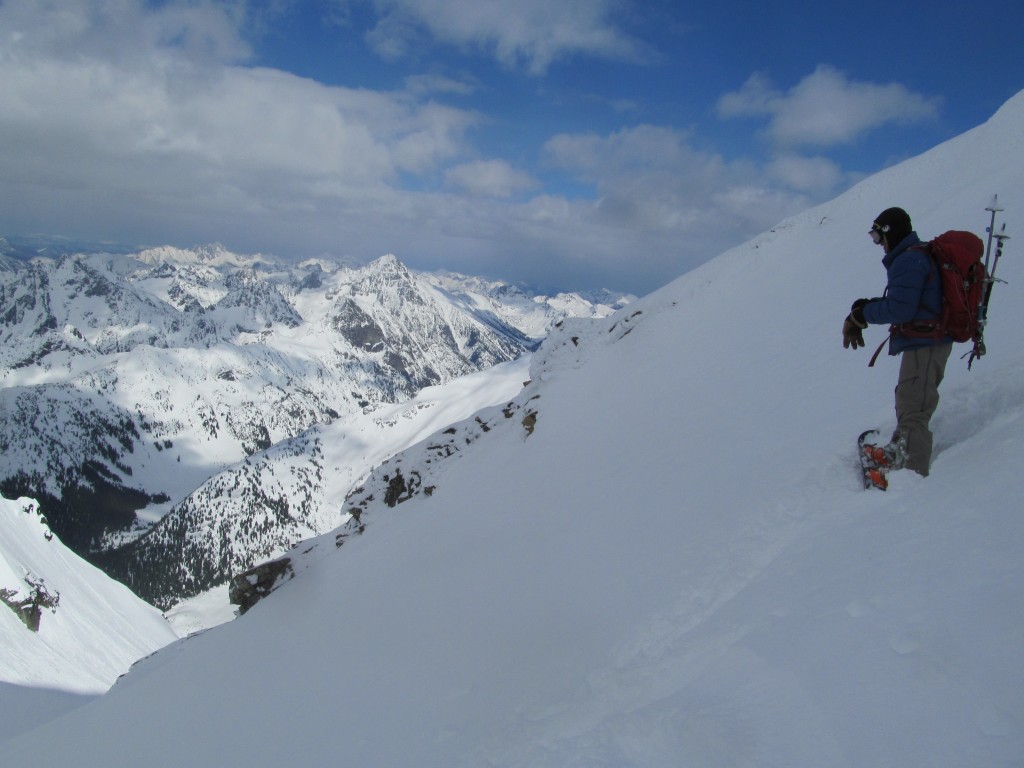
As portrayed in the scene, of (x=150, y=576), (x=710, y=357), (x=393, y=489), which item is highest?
(x=710, y=357)

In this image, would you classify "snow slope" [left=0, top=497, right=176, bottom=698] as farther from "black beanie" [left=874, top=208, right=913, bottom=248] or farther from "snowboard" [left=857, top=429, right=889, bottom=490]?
"black beanie" [left=874, top=208, right=913, bottom=248]

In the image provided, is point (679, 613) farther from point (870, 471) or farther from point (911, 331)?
point (911, 331)

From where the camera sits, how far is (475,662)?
5.84m

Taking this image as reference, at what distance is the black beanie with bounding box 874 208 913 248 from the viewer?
568cm

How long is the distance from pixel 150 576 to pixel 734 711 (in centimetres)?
19163

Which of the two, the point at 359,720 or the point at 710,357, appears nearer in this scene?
the point at 359,720

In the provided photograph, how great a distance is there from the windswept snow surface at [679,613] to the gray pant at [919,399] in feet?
0.92

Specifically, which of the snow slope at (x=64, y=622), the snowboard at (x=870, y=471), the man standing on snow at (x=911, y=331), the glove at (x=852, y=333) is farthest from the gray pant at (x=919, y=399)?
the snow slope at (x=64, y=622)

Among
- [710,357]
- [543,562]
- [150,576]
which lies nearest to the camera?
[543,562]

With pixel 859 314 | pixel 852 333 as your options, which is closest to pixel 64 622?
pixel 852 333

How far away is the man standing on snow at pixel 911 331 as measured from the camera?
218 inches

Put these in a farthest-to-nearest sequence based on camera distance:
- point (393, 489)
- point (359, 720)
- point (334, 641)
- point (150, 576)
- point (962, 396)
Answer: point (150, 576) → point (393, 489) → point (334, 641) → point (962, 396) → point (359, 720)

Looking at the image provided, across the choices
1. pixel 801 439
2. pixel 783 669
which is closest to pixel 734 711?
pixel 783 669

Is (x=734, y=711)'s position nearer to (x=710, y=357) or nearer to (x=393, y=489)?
(x=710, y=357)
